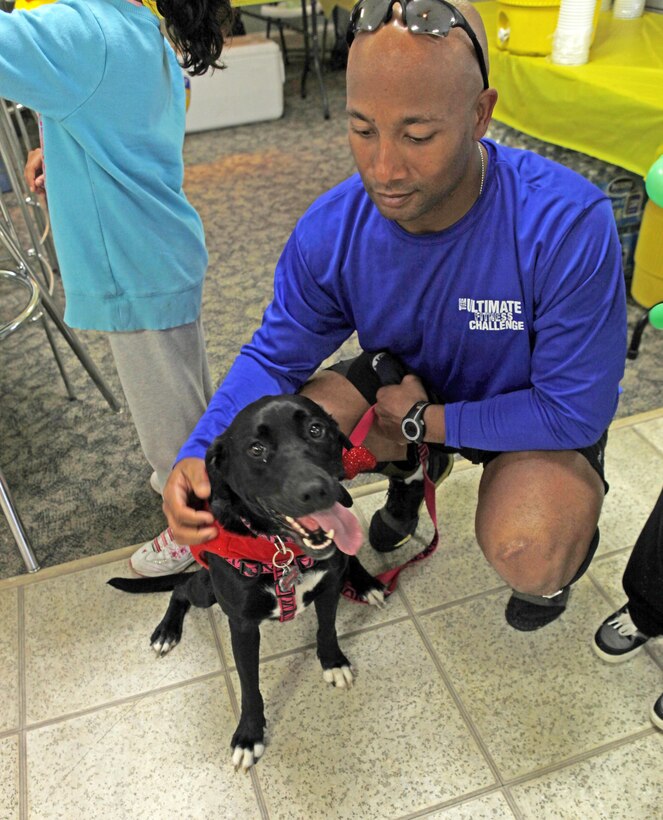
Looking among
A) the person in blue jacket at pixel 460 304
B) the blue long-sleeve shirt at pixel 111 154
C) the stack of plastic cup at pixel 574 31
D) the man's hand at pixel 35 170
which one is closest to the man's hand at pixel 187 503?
the person in blue jacket at pixel 460 304

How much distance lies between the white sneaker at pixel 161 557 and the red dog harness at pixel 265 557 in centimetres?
48

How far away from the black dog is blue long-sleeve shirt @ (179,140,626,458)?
19cm

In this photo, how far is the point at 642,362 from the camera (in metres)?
2.29

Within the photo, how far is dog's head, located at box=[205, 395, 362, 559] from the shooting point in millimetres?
999

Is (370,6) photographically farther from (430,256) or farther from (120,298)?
(120,298)

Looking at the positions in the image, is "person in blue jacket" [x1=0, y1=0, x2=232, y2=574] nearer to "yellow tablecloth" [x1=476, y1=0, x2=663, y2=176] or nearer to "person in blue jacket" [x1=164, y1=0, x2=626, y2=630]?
"person in blue jacket" [x1=164, y1=0, x2=626, y2=630]

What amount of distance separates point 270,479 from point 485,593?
78 centimetres

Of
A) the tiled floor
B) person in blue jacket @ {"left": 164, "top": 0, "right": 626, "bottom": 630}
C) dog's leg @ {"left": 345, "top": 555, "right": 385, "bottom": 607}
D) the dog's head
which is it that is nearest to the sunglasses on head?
person in blue jacket @ {"left": 164, "top": 0, "right": 626, "bottom": 630}

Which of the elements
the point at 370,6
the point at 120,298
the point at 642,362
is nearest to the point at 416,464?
the point at 120,298

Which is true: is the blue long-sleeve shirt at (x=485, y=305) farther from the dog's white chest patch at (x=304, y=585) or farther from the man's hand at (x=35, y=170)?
the man's hand at (x=35, y=170)

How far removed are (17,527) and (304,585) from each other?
32.5 inches

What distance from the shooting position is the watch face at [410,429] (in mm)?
1316

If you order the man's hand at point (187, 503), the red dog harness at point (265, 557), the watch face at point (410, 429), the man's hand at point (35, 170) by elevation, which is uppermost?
the man's hand at point (35, 170)

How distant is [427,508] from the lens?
1.59m
